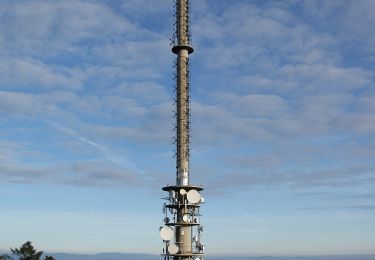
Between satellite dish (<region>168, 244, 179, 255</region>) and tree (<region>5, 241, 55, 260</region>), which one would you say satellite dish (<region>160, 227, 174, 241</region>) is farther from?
tree (<region>5, 241, 55, 260</region>)

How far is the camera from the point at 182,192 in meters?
50.8

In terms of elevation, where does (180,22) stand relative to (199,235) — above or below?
above

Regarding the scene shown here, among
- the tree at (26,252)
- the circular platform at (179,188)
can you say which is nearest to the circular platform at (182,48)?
the circular platform at (179,188)

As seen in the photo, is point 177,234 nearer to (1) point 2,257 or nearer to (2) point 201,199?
(2) point 201,199

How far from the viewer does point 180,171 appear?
2066 inches

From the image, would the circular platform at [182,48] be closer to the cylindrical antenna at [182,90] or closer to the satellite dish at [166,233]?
the cylindrical antenna at [182,90]

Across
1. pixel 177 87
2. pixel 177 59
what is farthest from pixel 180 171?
pixel 177 59

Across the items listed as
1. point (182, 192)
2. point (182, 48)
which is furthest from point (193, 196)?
point (182, 48)

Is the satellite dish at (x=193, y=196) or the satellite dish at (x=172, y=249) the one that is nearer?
the satellite dish at (x=172, y=249)

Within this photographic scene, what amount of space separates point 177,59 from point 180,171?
551 inches

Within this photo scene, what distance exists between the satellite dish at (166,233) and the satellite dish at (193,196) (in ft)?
12.8

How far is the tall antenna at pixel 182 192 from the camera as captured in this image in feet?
163

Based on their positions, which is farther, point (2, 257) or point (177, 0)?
point (2, 257)

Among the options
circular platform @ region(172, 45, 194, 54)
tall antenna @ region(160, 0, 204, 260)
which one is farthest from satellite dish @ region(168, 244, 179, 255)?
circular platform @ region(172, 45, 194, 54)
